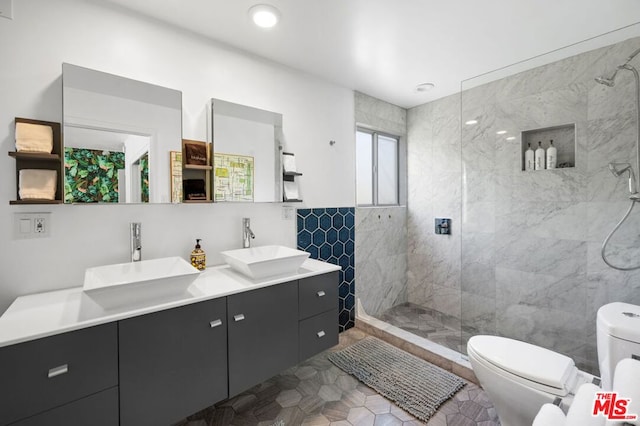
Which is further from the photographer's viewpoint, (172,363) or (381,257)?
(381,257)

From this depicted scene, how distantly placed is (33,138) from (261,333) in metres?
1.52

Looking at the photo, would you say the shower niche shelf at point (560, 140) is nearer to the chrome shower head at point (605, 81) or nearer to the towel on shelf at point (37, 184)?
the chrome shower head at point (605, 81)

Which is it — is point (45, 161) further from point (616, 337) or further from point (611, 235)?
point (611, 235)

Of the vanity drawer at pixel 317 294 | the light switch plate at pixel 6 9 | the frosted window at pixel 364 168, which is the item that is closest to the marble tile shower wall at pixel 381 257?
the frosted window at pixel 364 168

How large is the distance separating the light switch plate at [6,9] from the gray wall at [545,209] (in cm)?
308

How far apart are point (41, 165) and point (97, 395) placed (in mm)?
1160

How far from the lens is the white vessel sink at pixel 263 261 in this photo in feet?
5.49

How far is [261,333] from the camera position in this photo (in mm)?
1632

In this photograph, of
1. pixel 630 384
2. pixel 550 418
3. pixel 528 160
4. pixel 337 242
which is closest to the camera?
pixel 630 384

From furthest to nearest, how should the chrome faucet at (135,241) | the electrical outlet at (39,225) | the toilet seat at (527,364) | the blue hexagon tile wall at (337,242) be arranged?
1. the blue hexagon tile wall at (337,242)
2. the chrome faucet at (135,241)
3. the electrical outlet at (39,225)
4. the toilet seat at (527,364)

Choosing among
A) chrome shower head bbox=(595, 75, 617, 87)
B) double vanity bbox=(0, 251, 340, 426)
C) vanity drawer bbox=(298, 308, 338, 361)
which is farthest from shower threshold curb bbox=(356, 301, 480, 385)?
chrome shower head bbox=(595, 75, 617, 87)

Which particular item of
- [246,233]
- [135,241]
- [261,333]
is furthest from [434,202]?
[135,241]

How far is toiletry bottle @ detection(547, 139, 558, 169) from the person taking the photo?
216 centimetres

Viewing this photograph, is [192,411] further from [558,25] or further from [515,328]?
[558,25]
